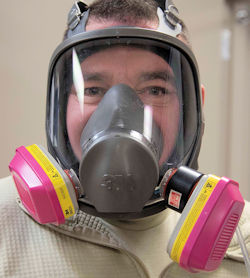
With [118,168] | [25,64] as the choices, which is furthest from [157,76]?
[25,64]

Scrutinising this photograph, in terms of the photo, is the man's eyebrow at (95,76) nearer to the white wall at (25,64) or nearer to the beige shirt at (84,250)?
the beige shirt at (84,250)

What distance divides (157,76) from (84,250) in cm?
43

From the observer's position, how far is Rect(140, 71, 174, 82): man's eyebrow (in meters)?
0.86

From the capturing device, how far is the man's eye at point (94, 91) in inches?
33.0

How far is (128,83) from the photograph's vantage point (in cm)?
84


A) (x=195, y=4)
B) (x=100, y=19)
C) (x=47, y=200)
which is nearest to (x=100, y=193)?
(x=47, y=200)

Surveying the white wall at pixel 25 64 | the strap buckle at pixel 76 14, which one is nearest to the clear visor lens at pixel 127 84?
the strap buckle at pixel 76 14

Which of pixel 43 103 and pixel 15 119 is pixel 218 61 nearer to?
pixel 43 103

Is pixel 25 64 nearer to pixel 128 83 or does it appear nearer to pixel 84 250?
pixel 128 83

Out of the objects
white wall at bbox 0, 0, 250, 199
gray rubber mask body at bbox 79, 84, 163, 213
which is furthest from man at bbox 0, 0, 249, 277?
white wall at bbox 0, 0, 250, 199

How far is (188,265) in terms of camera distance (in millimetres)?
662

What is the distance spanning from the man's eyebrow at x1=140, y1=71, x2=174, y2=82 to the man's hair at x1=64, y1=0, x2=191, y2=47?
0.12 meters

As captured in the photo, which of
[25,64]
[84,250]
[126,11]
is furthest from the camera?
[25,64]

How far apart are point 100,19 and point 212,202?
0.52 meters
